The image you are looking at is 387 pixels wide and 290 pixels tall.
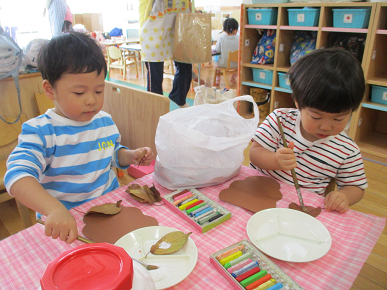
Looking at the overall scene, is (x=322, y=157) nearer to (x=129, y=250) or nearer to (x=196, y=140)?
(x=196, y=140)

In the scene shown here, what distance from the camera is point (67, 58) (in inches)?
29.8

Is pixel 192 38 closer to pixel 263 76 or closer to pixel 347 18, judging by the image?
pixel 263 76

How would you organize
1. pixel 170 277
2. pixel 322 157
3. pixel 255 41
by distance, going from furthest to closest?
pixel 255 41, pixel 322 157, pixel 170 277

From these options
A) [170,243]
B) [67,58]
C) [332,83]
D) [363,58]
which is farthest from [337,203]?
[363,58]

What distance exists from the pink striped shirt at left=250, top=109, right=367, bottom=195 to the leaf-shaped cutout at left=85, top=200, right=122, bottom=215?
55cm

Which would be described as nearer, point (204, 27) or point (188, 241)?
point (188, 241)

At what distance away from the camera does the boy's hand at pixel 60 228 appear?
567mm

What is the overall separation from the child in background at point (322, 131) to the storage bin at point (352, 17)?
1545 mm

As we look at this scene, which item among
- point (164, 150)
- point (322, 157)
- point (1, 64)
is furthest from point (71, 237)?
point (1, 64)

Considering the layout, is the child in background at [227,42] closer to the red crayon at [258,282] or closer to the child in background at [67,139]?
the child in background at [67,139]

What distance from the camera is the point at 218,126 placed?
3.16 ft

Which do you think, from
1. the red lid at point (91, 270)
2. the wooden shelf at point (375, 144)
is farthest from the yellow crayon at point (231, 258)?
the wooden shelf at point (375, 144)

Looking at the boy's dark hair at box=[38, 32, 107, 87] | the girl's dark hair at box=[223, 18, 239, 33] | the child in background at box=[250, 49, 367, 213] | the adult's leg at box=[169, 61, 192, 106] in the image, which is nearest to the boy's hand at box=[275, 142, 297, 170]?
the child in background at box=[250, 49, 367, 213]

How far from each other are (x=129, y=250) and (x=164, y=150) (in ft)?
1.05
